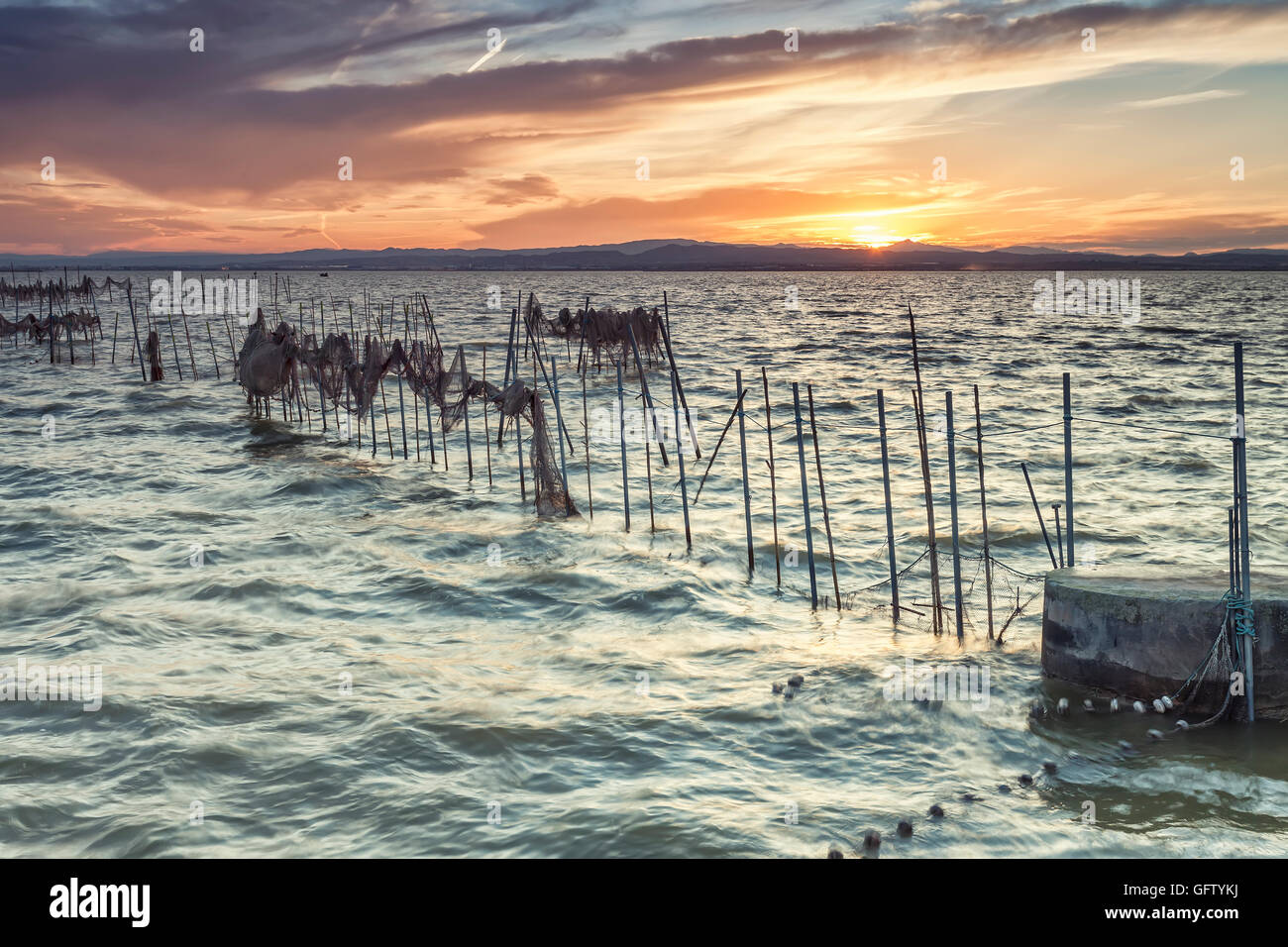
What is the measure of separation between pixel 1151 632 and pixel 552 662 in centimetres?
577

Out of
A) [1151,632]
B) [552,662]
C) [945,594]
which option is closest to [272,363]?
[552,662]

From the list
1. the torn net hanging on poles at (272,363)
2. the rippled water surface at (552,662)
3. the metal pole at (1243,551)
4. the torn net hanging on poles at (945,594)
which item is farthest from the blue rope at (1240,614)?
the torn net hanging on poles at (272,363)

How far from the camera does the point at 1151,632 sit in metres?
7.93

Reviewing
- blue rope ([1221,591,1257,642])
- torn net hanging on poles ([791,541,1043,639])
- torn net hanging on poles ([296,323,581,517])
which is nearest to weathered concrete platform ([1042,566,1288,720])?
blue rope ([1221,591,1257,642])

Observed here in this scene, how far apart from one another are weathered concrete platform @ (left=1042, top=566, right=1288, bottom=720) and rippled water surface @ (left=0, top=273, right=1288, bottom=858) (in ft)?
1.22

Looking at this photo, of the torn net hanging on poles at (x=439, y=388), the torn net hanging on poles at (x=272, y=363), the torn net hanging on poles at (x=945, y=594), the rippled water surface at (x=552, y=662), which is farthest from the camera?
the torn net hanging on poles at (x=272, y=363)

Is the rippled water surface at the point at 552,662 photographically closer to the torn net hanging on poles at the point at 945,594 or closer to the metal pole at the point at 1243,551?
the torn net hanging on poles at the point at 945,594

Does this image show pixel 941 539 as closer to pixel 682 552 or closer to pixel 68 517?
pixel 682 552

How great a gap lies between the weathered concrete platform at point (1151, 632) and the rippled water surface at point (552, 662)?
0.37 m

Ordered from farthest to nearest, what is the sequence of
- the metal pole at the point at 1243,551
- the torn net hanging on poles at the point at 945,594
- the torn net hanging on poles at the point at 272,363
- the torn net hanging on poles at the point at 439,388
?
the torn net hanging on poles at the point at 272,363 → the torn net hanging on poles at the point at 439,388 → the torn net hanging on poles at the point at 945,594 → the metal pole at the point at 1243,551

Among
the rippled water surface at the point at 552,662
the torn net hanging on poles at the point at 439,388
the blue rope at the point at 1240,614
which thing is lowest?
the rippled water surface at the point at 552,662

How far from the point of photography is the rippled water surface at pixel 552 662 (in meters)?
6.66
